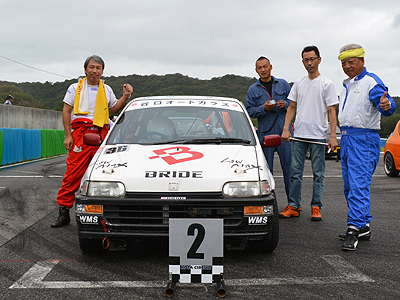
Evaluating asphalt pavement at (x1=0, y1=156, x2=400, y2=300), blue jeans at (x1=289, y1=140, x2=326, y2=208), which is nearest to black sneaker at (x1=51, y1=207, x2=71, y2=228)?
asphalt pavement at (x1=0, y1=156, x2=400, y2=300)

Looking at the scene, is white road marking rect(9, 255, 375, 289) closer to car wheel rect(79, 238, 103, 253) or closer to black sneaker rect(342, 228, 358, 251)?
car wheel rect(79, 238, 103, 253)

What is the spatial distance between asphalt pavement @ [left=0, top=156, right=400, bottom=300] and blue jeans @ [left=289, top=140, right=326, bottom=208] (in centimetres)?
29

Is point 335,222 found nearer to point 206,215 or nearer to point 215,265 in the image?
point 206,215

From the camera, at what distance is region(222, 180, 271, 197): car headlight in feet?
11.5

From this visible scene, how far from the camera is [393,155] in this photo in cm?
1048

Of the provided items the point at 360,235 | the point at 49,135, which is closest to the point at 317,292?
the point at 360,235

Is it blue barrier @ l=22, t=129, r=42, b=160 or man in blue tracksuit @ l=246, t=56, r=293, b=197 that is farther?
blue barrier @ l=22, t=129, r=42, b=160

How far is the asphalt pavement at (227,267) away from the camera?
3.05m

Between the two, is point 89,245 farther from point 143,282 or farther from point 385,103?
point 385,103

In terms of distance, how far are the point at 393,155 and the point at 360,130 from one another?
670 cm

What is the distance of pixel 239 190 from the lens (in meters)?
3.53

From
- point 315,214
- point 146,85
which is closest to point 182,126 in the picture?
point 315,214

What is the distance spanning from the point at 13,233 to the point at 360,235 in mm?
3663

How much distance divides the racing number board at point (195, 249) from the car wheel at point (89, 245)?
114 centimetres
